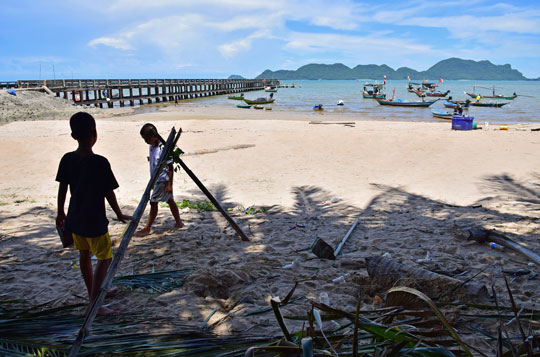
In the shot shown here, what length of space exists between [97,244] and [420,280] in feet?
8.39

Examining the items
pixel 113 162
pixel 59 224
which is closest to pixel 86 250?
pixel 59 224

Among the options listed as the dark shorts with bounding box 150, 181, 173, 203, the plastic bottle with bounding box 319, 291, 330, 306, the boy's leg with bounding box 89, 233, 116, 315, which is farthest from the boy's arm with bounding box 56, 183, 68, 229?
the plastic bottle with bounding box 319, 291, 330, 306

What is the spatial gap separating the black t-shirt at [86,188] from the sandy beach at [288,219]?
2.29 feet

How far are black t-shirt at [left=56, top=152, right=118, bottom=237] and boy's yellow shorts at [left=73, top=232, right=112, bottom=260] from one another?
0.22 feet

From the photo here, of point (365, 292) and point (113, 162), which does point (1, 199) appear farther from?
point (365, 292)

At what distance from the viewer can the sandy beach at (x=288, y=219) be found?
3.30 metres

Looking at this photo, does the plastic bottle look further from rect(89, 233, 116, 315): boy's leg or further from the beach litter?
rect(89, 233, 116, 315): boy's leg

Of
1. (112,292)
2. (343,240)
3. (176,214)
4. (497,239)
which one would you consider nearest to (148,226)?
(176,214)

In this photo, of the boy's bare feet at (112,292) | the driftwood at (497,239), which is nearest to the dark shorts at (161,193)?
the boy's bare feet at (112,292)

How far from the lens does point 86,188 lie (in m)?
2.82

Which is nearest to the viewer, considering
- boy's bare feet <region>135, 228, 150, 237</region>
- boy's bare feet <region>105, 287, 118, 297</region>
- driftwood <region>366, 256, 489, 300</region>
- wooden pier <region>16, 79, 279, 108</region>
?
driftwood <region>366, 256, 489, 300</region>

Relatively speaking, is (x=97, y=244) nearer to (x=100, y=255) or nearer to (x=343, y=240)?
(x=100, y=255)

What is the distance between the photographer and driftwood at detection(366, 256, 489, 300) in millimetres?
3068

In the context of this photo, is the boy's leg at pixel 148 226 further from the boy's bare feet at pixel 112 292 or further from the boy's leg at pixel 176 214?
the boy's bare feet at pixel 112 292
